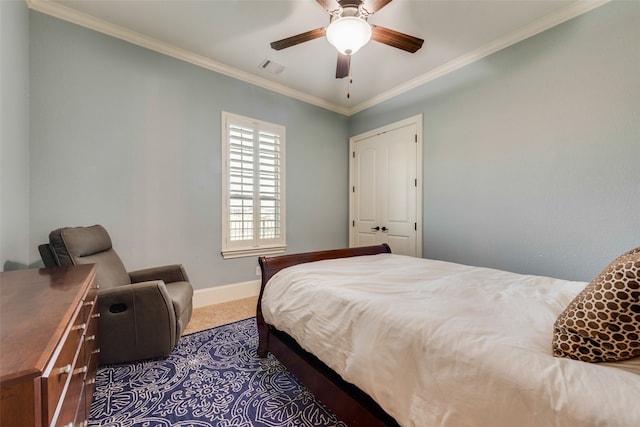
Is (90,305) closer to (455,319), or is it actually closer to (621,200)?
(455,319)

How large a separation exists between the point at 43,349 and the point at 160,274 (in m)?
2.00

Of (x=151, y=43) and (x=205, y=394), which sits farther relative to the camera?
(x=151, y=43)

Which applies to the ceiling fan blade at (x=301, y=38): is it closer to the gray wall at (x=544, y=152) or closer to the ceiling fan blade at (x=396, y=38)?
the ceiling fan blade at (x=396, y=38)

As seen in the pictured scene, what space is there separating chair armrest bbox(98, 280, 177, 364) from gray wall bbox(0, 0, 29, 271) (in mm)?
690

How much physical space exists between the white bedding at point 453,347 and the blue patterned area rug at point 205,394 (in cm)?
40

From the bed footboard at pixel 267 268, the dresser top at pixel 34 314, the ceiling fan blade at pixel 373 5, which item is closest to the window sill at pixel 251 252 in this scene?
the bed footboard at pixel 267 268

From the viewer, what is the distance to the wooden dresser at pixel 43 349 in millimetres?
548

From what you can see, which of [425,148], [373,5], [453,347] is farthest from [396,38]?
[453,347]

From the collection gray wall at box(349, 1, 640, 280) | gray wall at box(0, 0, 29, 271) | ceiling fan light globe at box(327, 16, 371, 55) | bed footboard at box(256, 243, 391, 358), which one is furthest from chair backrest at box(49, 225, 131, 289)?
gray wall at box(349, 1, 640, 280)

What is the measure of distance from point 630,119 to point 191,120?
3935 millimetres

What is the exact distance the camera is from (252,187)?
3355mm

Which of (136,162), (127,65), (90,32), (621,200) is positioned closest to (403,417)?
(621,200)

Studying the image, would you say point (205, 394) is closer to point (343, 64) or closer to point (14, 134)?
point (14, 134)

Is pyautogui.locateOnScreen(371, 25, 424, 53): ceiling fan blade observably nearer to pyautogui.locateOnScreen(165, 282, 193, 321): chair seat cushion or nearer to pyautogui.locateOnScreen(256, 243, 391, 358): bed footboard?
pyautogui.locateOnScreen(256, 243, 391, 358): bed footboard
